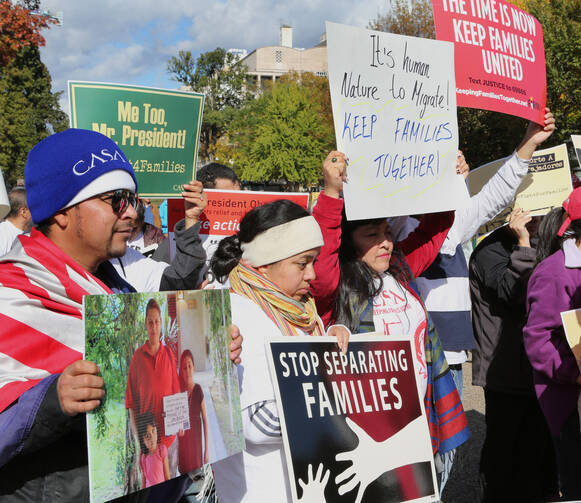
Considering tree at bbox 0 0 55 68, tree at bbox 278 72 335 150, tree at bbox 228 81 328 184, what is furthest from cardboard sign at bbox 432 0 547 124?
tree at bbox 228 81 328 184

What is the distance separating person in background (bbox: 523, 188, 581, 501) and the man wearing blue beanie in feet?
5.39

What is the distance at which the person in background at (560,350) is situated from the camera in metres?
2.86

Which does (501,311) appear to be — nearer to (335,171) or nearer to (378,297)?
(378,297)

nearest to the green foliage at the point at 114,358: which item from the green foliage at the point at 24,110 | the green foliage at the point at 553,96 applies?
the green foliage at the point at 553,96

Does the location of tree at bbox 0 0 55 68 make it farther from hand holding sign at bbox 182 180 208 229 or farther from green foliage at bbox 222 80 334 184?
green foliage at bbox 222 80 334 184

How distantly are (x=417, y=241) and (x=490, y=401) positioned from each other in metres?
1.30

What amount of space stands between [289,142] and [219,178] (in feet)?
118

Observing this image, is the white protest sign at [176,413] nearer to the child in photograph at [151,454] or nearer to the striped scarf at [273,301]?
the child in photograph at [151,454]

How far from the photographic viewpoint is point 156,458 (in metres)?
1.57

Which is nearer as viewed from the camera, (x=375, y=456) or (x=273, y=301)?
(x=375, y=456)

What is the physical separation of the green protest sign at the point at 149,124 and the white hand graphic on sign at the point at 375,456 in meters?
2.01

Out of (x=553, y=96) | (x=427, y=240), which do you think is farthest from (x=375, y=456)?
(x=553, y=96)

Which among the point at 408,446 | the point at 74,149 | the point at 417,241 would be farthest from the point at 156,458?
the point at 417,241

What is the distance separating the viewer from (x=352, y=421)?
2.16 metres
